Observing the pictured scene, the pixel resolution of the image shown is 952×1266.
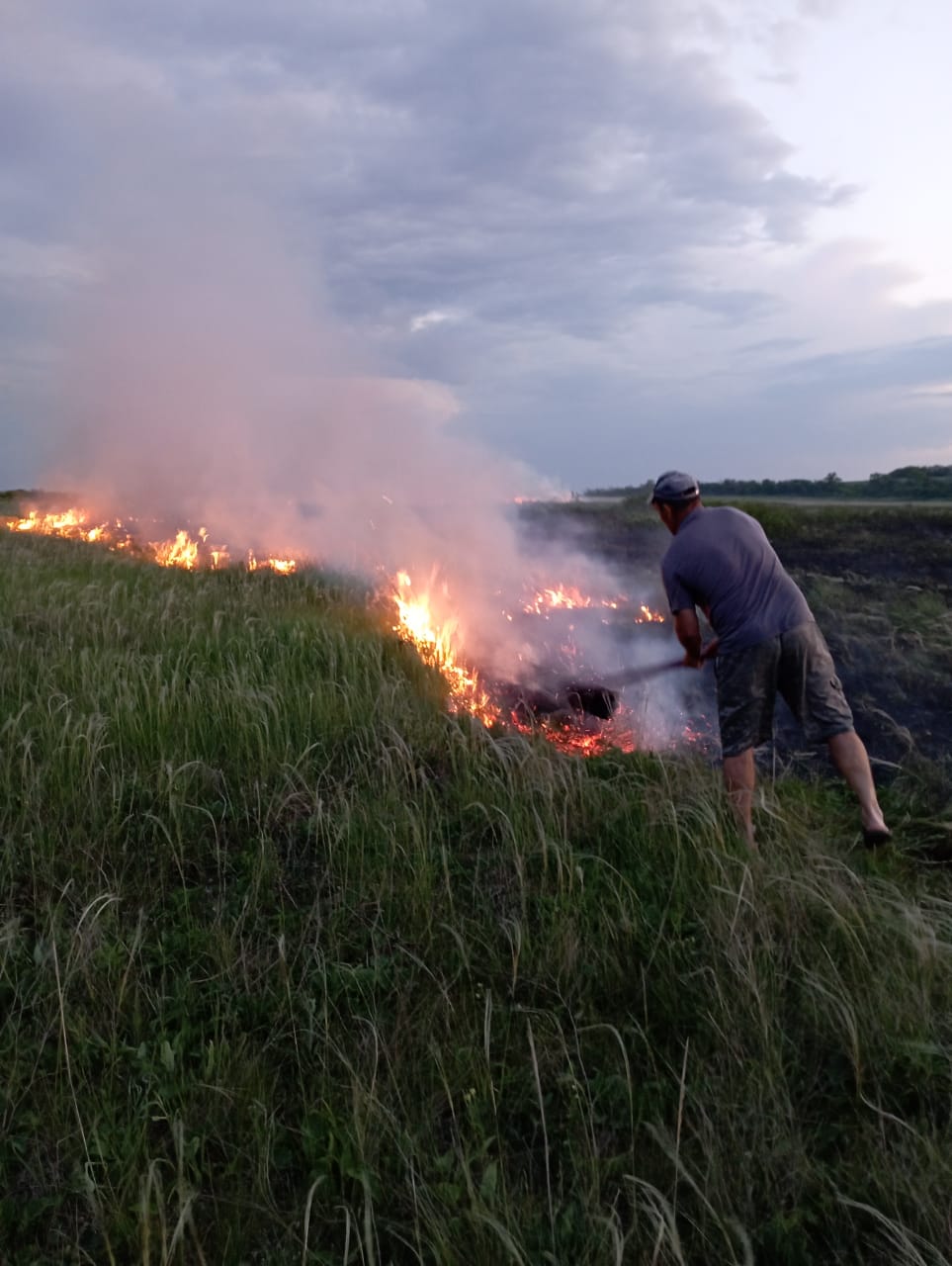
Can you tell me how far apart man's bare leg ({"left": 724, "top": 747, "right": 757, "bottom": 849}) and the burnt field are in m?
0.72

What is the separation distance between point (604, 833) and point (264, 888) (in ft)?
5.28

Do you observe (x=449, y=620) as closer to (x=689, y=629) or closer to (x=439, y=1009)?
(x=689, y=629)

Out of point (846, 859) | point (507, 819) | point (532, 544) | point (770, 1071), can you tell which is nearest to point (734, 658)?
point (846, 859)

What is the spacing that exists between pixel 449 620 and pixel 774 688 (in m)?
4.84

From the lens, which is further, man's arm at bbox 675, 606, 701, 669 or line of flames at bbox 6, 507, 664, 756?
line of flames at bbox 6, 507, 664, 756

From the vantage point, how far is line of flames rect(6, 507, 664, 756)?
653 centimetres

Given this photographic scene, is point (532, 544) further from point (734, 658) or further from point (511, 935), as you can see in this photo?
point (511, 935)

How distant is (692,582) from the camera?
4.96 meters

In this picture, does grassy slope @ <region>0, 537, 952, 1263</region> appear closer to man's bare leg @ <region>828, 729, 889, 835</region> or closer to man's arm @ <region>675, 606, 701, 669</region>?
man's bare leg @ <region>828, 729, 889, 835</region>

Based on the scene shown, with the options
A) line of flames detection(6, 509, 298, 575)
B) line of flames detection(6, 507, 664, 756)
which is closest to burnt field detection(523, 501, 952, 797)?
line of flames detection(6, 507, 664, 756)

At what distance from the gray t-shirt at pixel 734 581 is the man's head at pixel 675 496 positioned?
16 centimetres

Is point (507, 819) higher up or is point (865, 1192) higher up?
point (507, 819)

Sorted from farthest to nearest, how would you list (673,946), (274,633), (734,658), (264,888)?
(274,633) < (734,658) < (264,888) < (673,946)

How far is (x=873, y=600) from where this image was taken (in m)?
10.8
